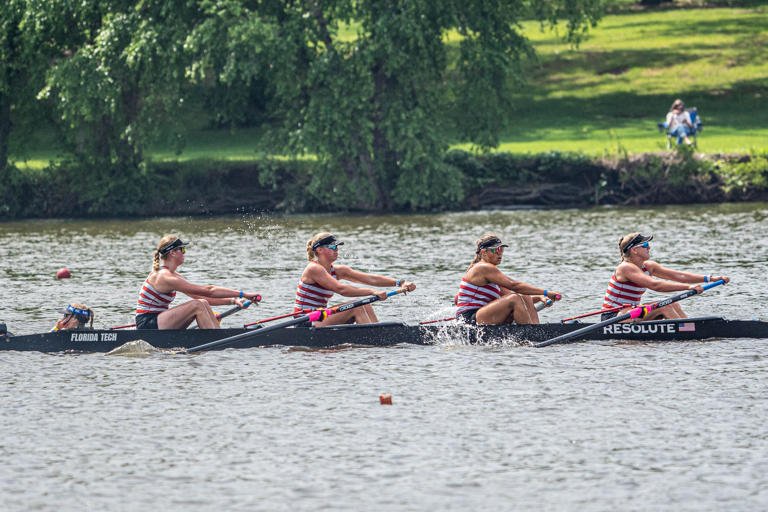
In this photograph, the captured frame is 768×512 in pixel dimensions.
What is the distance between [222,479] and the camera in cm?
1263

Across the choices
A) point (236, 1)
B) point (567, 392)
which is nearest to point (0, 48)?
point (236, 1)

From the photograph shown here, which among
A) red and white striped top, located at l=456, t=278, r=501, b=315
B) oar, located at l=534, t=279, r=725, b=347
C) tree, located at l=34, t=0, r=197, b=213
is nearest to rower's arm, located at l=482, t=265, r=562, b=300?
red and white striped top, located at l=456, t=278, r=501, b=315

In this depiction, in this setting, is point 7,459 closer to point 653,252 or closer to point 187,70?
point 653,252

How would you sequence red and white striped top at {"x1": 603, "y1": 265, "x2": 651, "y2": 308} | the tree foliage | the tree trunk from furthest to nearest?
the tree trunk
the tree foliage
red and white striped top at {"x1": 603, "y1": 265, "x2": 651, "y2": 308}

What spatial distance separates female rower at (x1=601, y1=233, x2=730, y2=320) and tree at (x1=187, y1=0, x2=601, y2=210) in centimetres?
2244

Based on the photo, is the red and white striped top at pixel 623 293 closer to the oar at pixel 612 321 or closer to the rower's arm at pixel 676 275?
the rower's arm at pixel 676 275

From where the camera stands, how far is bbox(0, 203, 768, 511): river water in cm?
1212

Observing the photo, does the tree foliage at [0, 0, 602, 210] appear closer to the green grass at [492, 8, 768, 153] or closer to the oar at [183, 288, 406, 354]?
the green grass at [492, 8, 768, 153]

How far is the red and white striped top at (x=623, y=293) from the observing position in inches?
786

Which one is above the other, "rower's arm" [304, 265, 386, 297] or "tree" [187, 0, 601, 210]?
"tree" [187, 0, 601, 210]

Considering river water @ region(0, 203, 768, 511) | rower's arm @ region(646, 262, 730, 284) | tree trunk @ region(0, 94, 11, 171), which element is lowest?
river water @ region(0, 203, 768, 511)

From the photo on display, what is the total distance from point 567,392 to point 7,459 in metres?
6.80

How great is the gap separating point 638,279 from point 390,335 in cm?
381

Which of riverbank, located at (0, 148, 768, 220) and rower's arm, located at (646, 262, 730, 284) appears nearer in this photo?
rower's arm, located at (646, 262, 730, 284)
